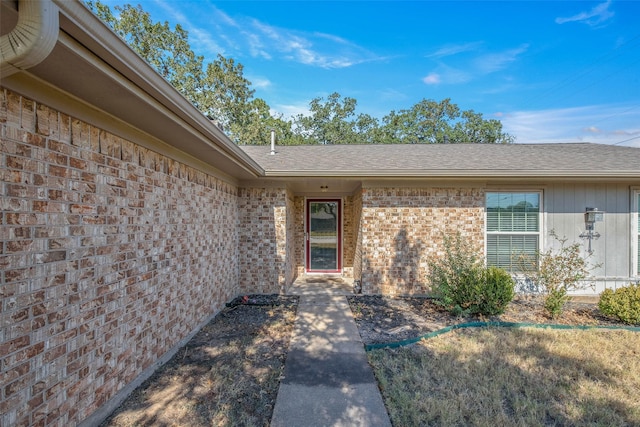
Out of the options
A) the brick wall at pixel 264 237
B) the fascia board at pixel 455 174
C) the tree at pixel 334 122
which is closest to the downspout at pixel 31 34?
the fascia board at pixel 455 174

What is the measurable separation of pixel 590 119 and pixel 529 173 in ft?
40.9

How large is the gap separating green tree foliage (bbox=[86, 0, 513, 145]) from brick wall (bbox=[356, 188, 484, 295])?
10.7m

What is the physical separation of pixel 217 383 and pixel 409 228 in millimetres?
4537

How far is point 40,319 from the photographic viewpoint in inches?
74.7

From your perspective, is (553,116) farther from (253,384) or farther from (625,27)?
(253,384)

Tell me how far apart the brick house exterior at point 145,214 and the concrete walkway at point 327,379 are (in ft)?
4.82

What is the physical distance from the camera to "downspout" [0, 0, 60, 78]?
4.00ft

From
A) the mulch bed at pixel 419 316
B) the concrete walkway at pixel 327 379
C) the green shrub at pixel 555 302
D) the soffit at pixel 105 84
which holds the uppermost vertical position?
the soffit at pixel 105 84

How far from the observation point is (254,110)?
23.5 meters

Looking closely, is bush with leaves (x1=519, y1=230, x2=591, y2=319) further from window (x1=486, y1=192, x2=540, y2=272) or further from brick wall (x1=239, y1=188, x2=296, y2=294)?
brick wall (x1=239, y1=188, x2=296, y2=294)

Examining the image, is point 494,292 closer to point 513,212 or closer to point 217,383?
point 513,212

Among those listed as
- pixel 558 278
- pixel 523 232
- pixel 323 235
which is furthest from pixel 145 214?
pixel 523 232

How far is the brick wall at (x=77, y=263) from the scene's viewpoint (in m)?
1.76

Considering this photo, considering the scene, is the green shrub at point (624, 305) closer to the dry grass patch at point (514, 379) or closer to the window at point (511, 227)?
the dry grass patch at point (514, 379)
